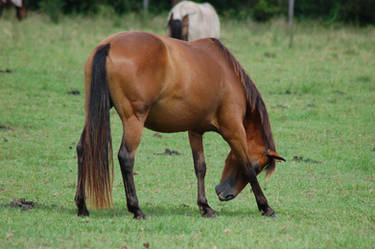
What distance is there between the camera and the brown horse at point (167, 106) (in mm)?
5508

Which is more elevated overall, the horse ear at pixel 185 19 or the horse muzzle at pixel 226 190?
the horse ear at pixel 185 19

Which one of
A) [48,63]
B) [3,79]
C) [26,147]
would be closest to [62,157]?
[26,147]

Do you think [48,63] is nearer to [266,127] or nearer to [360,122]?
[360,122]

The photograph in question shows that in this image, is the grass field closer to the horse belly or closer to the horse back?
the horse belly

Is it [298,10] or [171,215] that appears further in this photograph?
[298,10]

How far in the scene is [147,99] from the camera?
5.58 metres

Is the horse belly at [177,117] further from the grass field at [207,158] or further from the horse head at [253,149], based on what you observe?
the grass field at [207,158]

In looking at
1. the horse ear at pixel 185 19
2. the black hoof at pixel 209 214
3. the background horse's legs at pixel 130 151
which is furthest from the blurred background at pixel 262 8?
the background horse's legs at pixel 130 151

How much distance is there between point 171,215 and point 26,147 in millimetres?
3756

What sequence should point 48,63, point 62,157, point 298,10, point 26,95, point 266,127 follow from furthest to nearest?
point 298,10
point 48,63
point 26,95
point 62,157
point 266,127

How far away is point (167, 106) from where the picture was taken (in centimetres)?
579

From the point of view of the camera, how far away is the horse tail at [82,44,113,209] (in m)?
5.46

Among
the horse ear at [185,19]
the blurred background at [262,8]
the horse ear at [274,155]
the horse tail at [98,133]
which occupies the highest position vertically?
the horse tail at [98,133]

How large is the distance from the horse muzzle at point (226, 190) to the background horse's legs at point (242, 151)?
0.68ft
